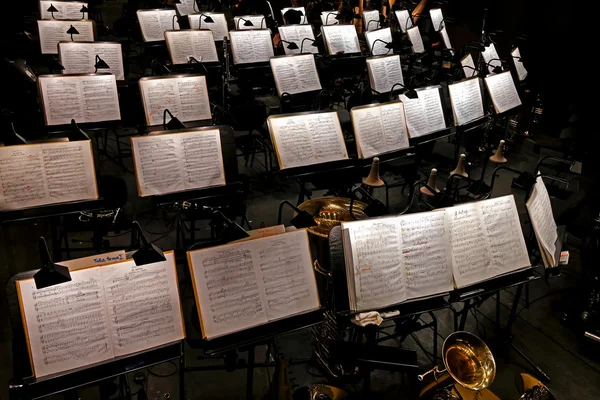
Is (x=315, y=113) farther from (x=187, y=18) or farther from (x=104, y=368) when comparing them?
(x=187, y=18)

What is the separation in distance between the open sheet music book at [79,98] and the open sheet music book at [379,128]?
9.35 ft

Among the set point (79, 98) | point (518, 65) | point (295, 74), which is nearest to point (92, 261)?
point (79, 98)

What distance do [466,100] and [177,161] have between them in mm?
4042

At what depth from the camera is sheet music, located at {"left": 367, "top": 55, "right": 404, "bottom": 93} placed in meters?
6.79

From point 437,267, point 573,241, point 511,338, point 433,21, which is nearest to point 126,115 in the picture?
point 437,267

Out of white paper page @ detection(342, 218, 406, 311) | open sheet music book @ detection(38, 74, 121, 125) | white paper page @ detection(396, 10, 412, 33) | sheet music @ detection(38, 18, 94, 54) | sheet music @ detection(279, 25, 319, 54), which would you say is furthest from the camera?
white paper page @ detection(396, 10, 412, 33)

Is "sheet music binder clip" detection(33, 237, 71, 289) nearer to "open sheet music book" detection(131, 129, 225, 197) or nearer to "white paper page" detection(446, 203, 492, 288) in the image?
"open sheet music book" detection(131, 129, 225, 197)

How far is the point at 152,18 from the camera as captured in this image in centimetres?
844

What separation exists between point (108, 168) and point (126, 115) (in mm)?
1136

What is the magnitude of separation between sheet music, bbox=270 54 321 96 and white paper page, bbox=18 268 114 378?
4.43 meters

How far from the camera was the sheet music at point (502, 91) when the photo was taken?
6.58 m

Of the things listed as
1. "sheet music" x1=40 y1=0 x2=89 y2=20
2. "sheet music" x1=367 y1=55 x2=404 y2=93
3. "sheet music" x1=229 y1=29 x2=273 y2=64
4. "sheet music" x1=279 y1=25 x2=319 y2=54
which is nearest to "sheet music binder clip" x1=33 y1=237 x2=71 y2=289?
"sheet music" x1=367 y1=55 x2=404 y2=93

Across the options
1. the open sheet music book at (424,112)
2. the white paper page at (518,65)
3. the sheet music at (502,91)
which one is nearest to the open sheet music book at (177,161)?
the open sheet music book at (424,112)

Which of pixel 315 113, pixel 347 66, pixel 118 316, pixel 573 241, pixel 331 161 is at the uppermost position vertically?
pixel 347 66
